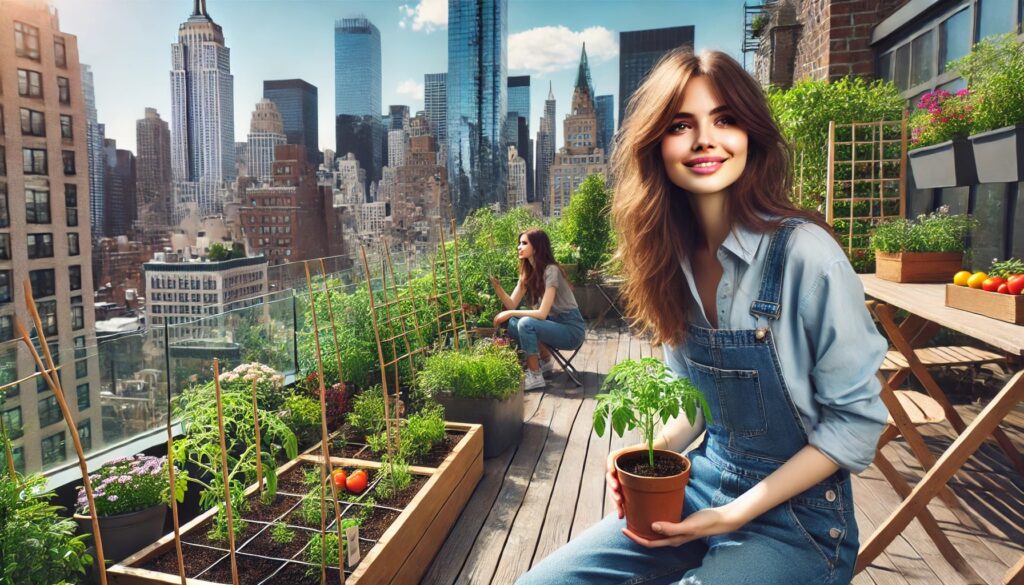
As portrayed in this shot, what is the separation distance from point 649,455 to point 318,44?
4885 inches

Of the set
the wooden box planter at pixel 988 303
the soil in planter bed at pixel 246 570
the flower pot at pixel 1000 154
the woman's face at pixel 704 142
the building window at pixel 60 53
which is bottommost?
the soil in planter bed at pixel 246 570

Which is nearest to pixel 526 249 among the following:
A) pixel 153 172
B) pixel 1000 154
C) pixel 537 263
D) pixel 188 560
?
pixel 537 263

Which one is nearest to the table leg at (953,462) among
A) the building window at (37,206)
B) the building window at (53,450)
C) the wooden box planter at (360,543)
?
the wooden box planter at (360,543)

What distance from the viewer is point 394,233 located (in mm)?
67188

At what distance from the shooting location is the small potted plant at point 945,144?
2746 millimetres

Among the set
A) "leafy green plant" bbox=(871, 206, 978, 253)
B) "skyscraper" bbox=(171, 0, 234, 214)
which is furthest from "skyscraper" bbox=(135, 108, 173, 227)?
"leafy green plant" bbox=(871, 206, 978, 253)

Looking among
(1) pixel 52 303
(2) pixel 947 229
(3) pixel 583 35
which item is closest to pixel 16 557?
(2) pixel 947 229

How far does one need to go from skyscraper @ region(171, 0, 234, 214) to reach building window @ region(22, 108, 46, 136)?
54.6ft

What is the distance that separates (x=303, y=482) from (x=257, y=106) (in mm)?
105257

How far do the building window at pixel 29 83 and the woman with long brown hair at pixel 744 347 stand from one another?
230 feet

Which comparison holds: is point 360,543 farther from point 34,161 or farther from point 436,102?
point 436,102

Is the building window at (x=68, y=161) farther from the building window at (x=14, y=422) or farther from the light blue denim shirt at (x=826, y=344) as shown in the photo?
the light blue denim shirt at (x=826, y=344)

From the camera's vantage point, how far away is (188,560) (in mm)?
1810

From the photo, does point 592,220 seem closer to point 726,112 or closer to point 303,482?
point 303,482
